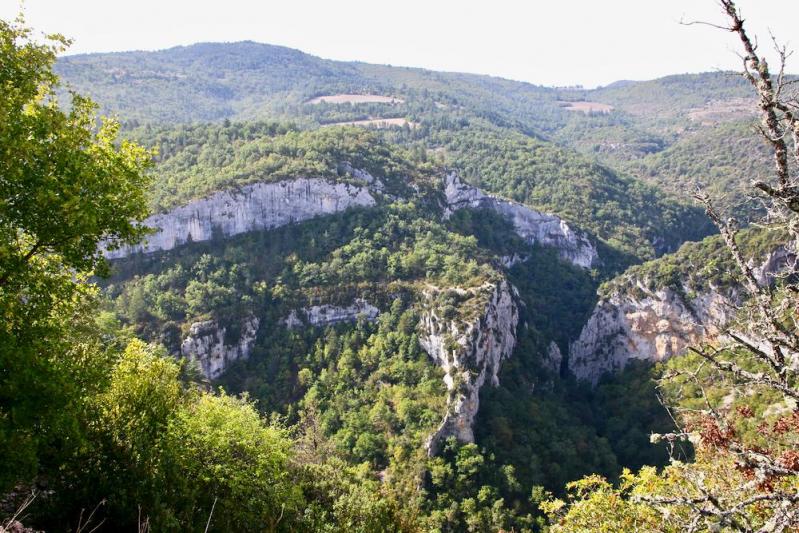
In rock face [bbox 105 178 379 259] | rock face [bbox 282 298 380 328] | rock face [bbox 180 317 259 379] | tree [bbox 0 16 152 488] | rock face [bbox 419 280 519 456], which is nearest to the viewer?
tree [bbox 0 16 152 488]

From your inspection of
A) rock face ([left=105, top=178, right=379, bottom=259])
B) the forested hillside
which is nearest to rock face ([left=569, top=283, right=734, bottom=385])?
the forested hillside

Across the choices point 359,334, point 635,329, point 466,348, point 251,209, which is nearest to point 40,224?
point 466,348

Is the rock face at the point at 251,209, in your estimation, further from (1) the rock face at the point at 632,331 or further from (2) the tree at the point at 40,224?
(2) the tree at the point at 40,224

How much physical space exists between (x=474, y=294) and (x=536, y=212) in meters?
58.2

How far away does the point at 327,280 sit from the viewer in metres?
74.3

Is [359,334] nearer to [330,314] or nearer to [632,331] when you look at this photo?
[330,314]

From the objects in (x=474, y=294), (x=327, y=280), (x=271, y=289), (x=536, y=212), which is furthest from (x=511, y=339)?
(x=536, y=212)

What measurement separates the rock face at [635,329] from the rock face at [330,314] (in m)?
35.5

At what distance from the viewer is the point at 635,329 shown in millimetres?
75875

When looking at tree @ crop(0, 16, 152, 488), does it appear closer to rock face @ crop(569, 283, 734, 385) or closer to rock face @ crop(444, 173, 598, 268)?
rock face @ crop(569, 283, 734, 385)

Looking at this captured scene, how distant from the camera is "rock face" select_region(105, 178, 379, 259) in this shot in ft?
263

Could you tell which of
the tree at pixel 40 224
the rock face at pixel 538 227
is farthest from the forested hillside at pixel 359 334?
the rock face at pixel 538 227

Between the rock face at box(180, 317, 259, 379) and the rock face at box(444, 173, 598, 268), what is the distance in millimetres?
56149

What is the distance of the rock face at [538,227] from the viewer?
111 m
